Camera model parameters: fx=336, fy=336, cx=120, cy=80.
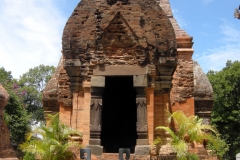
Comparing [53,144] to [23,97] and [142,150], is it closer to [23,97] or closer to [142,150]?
[142,150]

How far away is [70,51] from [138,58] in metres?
1.81

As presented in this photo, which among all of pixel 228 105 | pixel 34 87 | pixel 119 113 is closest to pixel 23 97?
pixel 34 87

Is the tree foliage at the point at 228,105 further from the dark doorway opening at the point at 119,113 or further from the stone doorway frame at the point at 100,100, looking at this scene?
the stone doorway frame at the point at 100,100

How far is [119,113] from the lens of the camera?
11750mm

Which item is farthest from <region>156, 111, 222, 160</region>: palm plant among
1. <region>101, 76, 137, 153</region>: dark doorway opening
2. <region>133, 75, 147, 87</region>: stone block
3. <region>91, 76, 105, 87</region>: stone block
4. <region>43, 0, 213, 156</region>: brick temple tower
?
<region>101, 76, 137, 153</region>: dark doorway opening

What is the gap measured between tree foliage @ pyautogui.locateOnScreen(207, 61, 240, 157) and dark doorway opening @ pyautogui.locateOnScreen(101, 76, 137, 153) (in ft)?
45.7

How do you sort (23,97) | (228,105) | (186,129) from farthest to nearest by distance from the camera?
(23,97) < (228,105) < (186,129)

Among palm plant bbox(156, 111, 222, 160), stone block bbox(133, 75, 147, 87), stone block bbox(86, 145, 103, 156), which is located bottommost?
stone block bbox(86, 145, 103, 156)

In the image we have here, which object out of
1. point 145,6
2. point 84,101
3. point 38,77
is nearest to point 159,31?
point 145,6

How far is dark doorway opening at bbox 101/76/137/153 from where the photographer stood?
11438mm

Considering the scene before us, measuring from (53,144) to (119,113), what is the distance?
159 inches

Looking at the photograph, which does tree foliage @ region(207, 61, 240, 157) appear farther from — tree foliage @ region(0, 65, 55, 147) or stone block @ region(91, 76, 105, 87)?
stone block @ region(91, 76, 105, 87)

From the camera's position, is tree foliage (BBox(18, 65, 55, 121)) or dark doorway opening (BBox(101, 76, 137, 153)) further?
tree foliage (BBox(18, 65, 55, 121))

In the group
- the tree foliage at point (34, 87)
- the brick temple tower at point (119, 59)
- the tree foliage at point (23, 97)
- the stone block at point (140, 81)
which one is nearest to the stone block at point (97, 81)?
the brick temple tower at point (119, 59)
